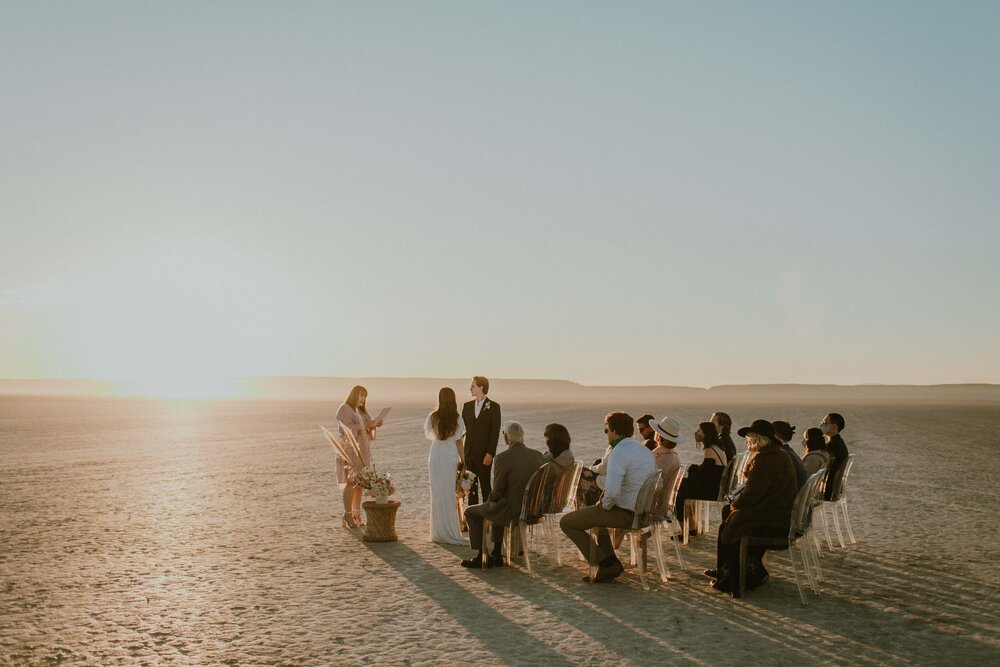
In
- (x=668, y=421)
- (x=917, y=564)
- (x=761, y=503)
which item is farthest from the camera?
(x=668, y=421)

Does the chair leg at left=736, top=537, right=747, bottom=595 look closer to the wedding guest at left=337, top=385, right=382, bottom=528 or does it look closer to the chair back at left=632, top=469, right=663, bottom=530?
the chair back at left=632, top=469, right=663, bottom=530

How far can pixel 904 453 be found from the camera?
22688 millimetres

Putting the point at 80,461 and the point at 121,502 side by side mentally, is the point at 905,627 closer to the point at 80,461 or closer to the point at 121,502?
the point at 121,502

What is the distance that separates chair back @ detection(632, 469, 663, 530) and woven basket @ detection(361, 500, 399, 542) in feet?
10.0

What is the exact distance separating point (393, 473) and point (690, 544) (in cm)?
859

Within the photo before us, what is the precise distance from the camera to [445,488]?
9.54 m

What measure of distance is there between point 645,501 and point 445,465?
2.78 meters

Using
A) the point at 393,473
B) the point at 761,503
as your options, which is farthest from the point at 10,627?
the point at 393,473

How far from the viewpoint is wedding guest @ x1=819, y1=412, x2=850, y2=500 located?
30.7 ft

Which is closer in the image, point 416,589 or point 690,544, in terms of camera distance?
point 416,589

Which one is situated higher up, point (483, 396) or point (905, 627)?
point (483, 396)

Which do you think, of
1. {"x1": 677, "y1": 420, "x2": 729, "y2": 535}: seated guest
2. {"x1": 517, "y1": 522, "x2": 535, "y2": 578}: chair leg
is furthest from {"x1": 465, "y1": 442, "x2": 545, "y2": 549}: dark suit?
{"x1": 677, "y1": 420, "x2": 729, "y2": 535}: seated guest

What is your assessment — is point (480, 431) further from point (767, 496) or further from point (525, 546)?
point (767, 496)

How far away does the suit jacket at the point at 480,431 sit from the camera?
31.5 feet
